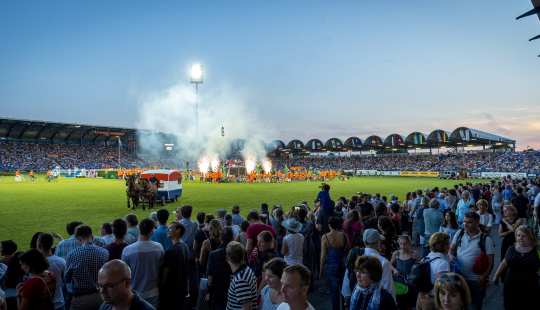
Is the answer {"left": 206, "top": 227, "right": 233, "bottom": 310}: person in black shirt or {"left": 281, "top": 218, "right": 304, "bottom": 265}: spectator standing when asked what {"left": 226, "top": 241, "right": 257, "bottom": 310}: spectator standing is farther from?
{"left": 281, "top": 218, "right": 304, "bottom": 265}: spectator standing

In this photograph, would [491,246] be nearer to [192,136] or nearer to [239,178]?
[239,178]

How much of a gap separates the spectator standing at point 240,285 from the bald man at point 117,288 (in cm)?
149

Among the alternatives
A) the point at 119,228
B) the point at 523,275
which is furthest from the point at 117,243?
the point at 523,275

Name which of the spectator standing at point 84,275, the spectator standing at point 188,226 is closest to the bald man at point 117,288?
the spectator standing at point 84,275

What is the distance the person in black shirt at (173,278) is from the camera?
5637 millimetres

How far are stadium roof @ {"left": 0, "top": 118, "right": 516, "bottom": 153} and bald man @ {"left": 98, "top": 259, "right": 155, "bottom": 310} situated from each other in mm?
81853

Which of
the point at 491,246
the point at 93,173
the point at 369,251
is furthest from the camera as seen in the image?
the point at 93,173

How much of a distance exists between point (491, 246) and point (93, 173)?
63.0 metres

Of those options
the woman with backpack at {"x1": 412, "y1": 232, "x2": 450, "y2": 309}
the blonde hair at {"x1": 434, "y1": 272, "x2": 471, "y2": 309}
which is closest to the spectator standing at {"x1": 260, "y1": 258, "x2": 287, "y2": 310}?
the blonde hair at {"x1": 434, "y1": 272, "x2": 471, "y2": 309}

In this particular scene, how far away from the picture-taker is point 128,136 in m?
94.6

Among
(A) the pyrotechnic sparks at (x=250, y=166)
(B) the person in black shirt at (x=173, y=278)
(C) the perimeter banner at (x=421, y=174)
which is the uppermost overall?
(A) the pyrotechnic sparks at (x=250, y=166)

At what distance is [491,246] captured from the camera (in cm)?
550

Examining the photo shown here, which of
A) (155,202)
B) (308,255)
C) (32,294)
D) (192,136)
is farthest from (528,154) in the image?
(32,294)

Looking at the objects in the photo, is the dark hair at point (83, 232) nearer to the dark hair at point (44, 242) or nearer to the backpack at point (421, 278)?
the dark hair at point (44, 242)
